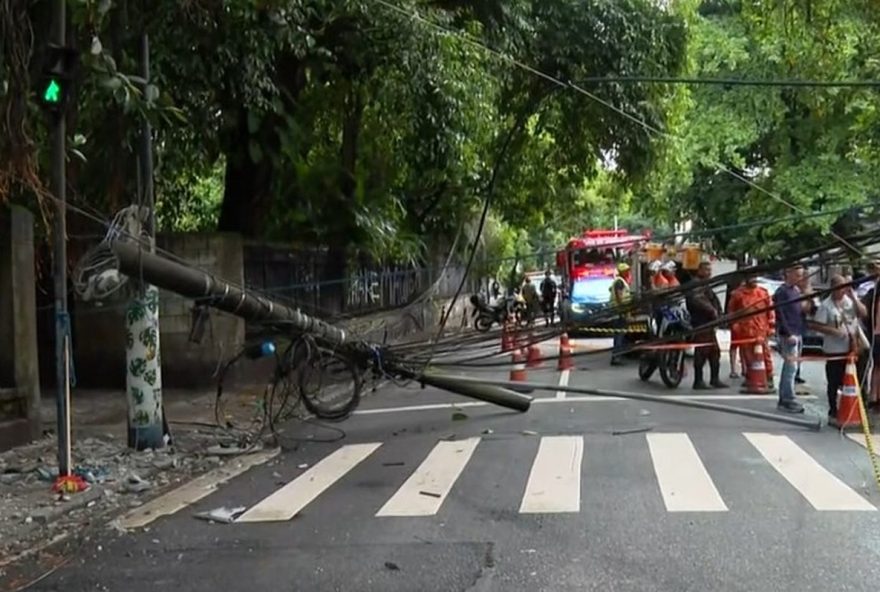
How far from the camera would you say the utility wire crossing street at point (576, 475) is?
7.47m

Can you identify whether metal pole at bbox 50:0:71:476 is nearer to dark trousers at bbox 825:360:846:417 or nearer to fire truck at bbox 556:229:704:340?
fire truck at bbox 556:229:704:340

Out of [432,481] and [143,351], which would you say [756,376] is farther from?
[143,351]

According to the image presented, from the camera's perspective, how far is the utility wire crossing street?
7469 millimetres

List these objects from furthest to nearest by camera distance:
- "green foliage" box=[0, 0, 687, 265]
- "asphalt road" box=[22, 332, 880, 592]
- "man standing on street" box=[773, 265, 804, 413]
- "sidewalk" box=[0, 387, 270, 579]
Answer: "man standing on street" box=[773, 265, 804, 413]
"green foliage" box=[0, 0, 687, 265]
"sidewalk" box=[0, 387, 270, 579]
"asphalt road" box=[22, 332, 880, 592]

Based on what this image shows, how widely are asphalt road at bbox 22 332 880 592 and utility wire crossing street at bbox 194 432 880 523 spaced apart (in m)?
0.03

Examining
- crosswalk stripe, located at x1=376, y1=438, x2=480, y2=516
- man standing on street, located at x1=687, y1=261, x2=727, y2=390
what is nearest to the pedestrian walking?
man standing on street, located at x1=687, y1=261, x2=727, y2=390

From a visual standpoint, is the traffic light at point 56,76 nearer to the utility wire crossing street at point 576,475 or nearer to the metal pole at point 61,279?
the metal pole at point 61,279

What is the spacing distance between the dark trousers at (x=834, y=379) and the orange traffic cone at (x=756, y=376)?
60.5 inches

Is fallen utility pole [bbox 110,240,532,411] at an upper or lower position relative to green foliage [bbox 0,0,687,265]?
lower

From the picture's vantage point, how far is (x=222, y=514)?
24.8 ft

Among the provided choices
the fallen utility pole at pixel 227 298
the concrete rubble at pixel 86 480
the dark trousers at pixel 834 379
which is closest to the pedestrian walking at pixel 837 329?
the dark trousers at pixel 834 379

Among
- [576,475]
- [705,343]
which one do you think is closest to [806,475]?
[576,475]

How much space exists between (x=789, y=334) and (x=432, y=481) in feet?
19.7

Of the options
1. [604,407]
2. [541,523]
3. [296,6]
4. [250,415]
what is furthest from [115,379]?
[541,523]
